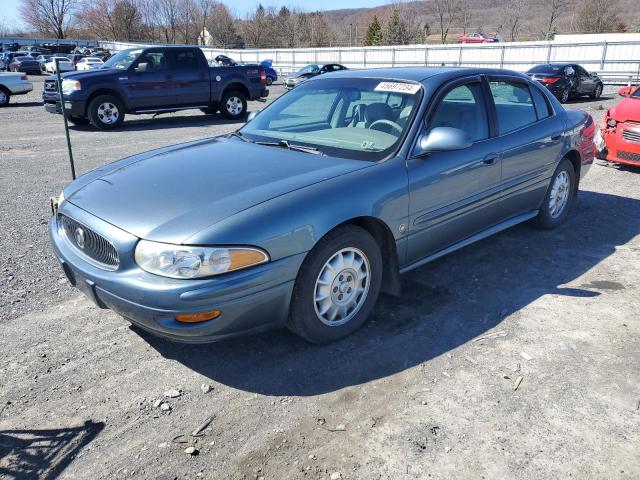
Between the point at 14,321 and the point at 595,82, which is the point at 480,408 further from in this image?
the point at 595,82

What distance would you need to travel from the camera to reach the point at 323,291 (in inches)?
130

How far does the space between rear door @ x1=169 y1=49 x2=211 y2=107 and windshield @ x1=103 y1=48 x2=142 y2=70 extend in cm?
84

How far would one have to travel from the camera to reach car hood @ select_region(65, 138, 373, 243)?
2957 millimetres

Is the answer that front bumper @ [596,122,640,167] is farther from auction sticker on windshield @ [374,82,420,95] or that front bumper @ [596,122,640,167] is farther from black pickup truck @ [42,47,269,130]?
black pickup truck @ [42,47,269,130]

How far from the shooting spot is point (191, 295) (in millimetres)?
2740

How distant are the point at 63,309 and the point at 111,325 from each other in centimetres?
49

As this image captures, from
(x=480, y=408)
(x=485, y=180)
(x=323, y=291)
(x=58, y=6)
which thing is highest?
(x=58, y=6)

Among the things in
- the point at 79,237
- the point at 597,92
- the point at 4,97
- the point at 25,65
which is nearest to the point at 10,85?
the point at 4,97

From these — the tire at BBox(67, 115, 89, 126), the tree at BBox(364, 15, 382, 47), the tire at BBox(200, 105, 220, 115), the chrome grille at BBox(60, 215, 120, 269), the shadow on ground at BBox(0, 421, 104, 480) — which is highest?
the tree at BBox(364, 15, 382, 47)

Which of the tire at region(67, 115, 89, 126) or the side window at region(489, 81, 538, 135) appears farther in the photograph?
the tire at region(67, 115, 89, 126)

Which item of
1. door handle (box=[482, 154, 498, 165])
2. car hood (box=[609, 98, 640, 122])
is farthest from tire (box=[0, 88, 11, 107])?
door handle (box=[482, 154, 498, 165])

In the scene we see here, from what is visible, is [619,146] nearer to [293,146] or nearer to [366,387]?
[293,146]

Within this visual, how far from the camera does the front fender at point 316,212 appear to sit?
9.40ft

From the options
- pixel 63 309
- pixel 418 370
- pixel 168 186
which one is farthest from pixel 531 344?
pixel 63 309
